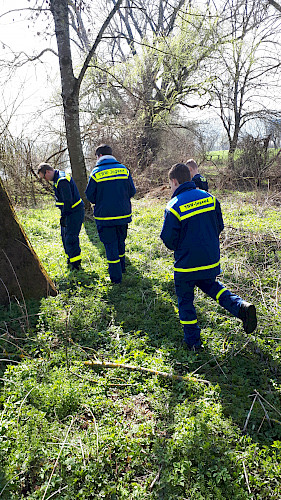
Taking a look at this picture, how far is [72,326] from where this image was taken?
3.84 m

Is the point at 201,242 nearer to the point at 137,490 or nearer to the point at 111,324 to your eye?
the point at 111,324

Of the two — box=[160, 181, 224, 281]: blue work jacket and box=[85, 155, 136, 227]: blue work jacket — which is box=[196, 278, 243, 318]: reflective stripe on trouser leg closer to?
box=[160, 181, 224, 281]: blue work jacket

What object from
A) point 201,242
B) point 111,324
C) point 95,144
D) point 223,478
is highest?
point 95,144

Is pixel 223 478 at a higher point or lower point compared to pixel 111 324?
lower

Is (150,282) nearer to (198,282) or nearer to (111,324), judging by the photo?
(111,324)

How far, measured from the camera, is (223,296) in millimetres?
3383

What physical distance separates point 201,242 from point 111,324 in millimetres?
1630

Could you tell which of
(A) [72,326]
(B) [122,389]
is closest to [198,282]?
(B) [122,389]

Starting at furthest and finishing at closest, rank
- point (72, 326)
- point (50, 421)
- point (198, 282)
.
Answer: point (72, 326), point (198, 282), point (50, 421)

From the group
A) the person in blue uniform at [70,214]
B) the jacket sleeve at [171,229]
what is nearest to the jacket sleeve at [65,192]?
the person in blue uniform at [70,214]

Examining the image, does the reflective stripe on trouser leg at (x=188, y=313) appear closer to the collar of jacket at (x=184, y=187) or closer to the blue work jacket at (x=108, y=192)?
the collar of jacket at (x=184, y=187)

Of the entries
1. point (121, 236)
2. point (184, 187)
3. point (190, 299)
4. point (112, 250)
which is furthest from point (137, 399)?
point (121, 236)

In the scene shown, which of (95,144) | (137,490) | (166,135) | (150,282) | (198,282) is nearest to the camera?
(137,490)

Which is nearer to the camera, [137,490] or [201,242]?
[137,490]
